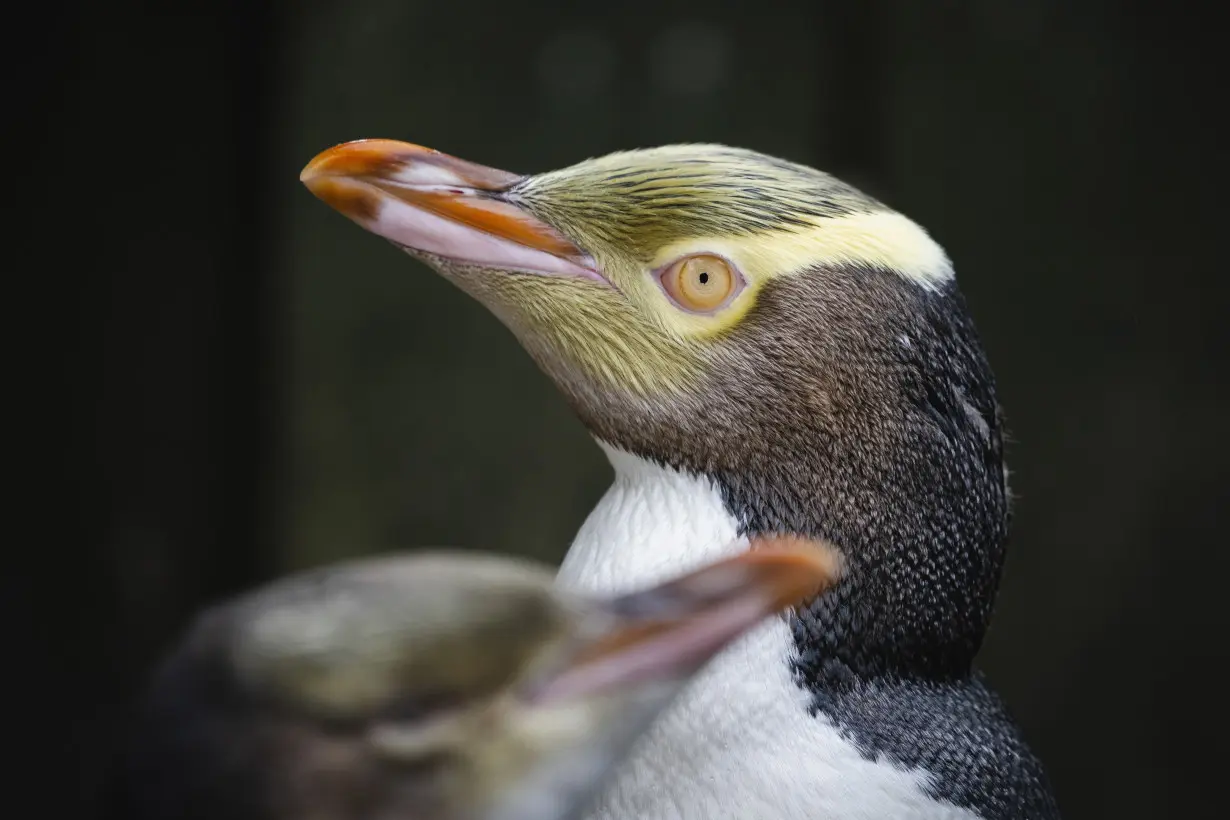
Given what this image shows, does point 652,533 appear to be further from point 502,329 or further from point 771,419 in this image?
point 502,329

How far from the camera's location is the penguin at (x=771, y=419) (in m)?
0.71

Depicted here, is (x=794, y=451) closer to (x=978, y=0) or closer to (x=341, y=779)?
(x=341, y=779)

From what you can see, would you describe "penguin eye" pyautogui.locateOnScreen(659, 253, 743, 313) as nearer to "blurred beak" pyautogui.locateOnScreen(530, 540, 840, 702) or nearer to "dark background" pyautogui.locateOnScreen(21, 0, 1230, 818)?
"blurred beak" pyautogui.locateOnScreen(530, 540, 840, 702)

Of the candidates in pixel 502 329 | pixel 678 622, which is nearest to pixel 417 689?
pixel 678 622

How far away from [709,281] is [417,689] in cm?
36

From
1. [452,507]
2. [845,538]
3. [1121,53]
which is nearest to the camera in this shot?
[845,538]

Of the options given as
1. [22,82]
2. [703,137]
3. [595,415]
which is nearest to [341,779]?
[595,415]

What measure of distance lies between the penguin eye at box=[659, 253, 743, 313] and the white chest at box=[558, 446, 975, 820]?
0.36ft

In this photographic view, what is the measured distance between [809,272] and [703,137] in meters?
1.41

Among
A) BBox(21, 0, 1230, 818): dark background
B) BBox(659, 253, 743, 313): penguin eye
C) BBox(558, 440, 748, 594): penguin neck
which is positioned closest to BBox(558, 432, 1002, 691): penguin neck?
BBox(558, 440, 748, 594): penguin neck

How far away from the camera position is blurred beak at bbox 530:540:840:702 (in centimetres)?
51

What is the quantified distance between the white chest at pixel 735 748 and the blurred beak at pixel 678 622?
18 cm

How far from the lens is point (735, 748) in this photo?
694 millimetres

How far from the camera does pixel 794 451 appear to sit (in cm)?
74
